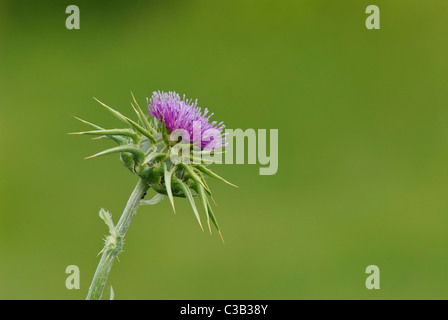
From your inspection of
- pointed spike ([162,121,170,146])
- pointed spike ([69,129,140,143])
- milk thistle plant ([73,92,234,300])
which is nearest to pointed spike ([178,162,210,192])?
milk thistle plant ([73,92,234,300])

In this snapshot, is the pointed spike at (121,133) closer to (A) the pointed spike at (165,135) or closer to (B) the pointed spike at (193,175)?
(A) the pointed spike at (165,135)

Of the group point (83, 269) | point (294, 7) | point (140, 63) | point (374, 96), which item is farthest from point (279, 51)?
point (83, 269)

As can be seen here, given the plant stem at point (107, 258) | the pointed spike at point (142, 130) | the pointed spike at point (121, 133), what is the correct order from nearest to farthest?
the plant stem at point (107, 258), the pointed spike at point (121, 133), the pointed spike at point (142, 130)

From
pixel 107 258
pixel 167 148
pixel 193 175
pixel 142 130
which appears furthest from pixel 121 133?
pixel 107 258

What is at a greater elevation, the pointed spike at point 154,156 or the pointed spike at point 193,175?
the pointed spike at point 154,156

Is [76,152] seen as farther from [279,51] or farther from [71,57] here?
[279,51]

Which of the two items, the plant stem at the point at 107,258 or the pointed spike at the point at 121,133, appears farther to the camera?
the pointed spike at the point at 121,133

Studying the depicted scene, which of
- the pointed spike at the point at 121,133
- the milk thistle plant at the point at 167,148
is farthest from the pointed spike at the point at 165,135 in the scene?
the pointed spike at the point at 121,133

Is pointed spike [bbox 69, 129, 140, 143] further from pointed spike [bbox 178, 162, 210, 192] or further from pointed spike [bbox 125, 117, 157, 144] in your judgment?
pointed spike [bbox 178, 162, 210, 192]
